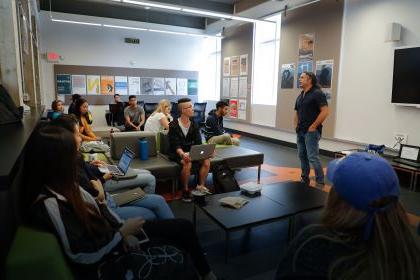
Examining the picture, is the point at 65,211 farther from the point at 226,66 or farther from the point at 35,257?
the point at 226,66

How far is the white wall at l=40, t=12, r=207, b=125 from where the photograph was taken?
8578mm

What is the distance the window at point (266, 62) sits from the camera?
7.67 m

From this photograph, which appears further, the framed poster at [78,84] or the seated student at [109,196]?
the framed poster at [78,84]

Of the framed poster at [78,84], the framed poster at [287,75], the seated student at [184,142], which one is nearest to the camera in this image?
the seated student at [184,142]

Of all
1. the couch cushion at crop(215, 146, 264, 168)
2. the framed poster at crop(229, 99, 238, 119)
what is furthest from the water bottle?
the framed poster at crop(229, 99, 238, 119)

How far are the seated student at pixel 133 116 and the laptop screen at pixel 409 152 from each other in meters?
4.87

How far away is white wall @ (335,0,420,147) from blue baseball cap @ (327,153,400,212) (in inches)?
179

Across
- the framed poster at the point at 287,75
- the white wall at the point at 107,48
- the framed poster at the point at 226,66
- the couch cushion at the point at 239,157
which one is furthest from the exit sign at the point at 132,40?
the couch cushion at the point at 239,157

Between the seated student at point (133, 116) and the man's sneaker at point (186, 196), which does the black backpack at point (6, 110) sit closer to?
the man's sneaker at point (186, 196)

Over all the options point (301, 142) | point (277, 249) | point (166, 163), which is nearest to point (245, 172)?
point (301, 142)

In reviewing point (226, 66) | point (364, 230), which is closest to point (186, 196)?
point (364, 230)

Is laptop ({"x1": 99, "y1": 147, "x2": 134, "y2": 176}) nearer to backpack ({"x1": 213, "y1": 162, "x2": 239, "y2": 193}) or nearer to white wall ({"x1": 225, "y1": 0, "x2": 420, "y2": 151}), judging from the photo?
backpack ({"x1": 213, "y1": 162, "x2": 239, "y2": 193})

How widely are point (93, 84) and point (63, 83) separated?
2.72 feet

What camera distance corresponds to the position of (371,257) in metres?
0.77
